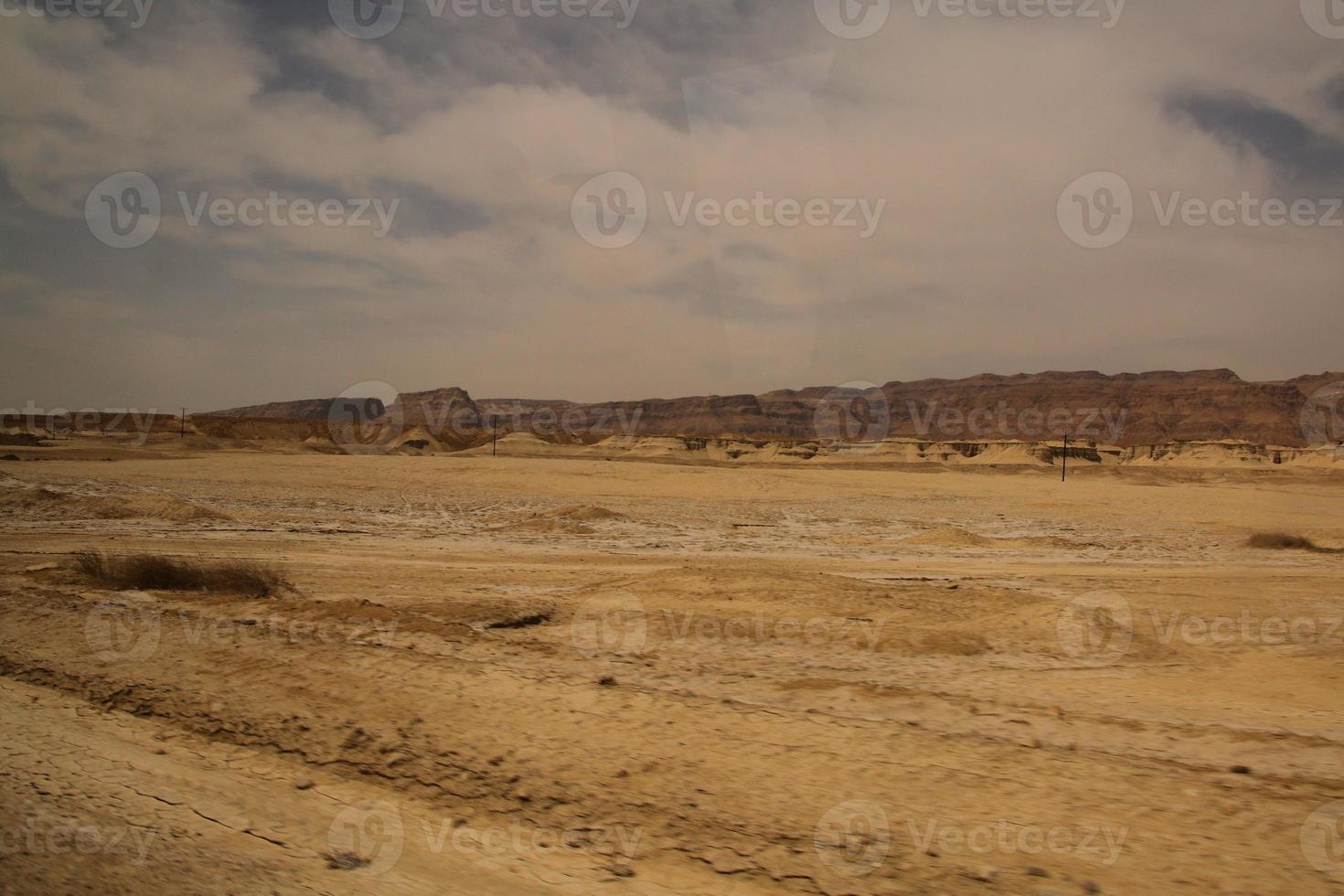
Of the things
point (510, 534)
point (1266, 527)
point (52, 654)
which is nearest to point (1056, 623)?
point (52, 654)

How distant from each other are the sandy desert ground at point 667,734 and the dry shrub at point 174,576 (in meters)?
0.47

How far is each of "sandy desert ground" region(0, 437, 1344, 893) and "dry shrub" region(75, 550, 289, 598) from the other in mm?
472

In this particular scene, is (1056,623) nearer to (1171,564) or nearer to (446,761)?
(446,761)

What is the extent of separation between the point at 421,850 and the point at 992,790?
363 centimetres

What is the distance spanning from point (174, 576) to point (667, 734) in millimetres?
9579

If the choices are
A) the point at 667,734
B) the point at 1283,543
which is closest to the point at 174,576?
the point at 667,734

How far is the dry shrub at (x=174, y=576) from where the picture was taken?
12.2 meters

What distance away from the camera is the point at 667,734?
6473 millimetres

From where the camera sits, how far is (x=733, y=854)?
478cm

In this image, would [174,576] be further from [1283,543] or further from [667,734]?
[1283,543]

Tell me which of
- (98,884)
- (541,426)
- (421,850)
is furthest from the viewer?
(541,426)

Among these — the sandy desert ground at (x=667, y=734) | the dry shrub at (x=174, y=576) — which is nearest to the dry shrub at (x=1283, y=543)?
the sandy desert ground at (x=667, y=734)

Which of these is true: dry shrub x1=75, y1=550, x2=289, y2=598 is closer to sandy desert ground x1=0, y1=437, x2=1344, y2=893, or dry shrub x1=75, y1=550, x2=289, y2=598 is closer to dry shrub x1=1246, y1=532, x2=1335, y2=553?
sandy desert ground x1=0, y1=437, x2=1344, y2=893

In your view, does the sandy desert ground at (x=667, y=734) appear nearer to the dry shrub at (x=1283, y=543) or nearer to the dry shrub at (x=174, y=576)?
the dry shrub at (x=174, y=576)
